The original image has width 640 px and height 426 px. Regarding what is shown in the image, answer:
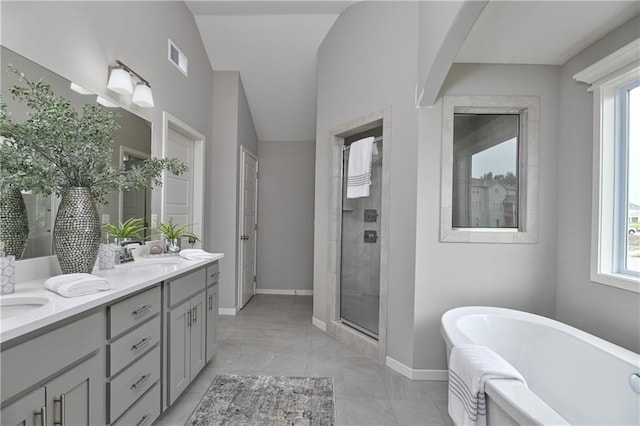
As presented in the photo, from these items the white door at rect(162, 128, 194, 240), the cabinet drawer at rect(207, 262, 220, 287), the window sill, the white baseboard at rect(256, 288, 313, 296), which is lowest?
the white baseboard at rect(256, 288, 313, 296)

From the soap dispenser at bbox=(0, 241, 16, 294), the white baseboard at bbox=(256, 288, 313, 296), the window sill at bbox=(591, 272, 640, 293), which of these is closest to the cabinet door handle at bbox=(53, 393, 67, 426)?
the soap dispenser at bbox=(0, 241, 16, 294)

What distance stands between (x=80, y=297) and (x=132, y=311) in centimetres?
31


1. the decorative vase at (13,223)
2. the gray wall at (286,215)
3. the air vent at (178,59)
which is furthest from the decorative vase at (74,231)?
the gray wall at (286,215)

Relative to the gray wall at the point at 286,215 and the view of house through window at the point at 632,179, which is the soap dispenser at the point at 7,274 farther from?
the gray wall at the point at 286,215

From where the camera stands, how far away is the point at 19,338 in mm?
1000

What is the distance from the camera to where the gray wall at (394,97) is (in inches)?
104

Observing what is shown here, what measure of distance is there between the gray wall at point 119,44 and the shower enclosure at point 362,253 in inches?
68.6

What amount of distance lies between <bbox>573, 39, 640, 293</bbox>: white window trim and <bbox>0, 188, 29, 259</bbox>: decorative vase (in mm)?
3194

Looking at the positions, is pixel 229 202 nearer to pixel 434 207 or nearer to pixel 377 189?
pixel 377 189

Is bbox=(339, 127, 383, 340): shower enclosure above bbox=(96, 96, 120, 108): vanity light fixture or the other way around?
the other way around

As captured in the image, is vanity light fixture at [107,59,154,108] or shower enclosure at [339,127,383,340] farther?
shower enclosure at [339,127,383,340]

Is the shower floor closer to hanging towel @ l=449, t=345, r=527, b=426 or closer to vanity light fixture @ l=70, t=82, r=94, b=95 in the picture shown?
hanging towel @ l=449, t=345, r=527, b=426

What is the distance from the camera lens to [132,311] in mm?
1572

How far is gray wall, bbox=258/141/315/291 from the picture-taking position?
5277mm
